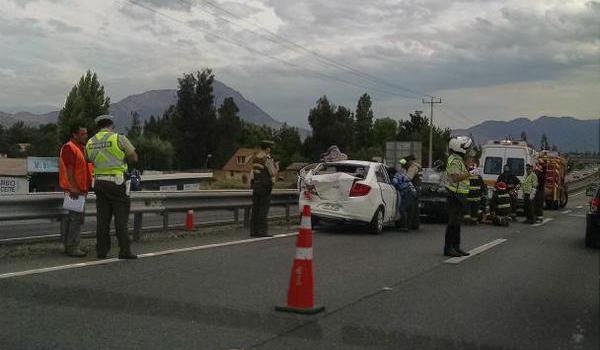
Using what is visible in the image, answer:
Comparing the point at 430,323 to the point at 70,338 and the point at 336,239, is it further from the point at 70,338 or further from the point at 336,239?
the point at 336,239

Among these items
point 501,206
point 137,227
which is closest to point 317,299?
point 137,227

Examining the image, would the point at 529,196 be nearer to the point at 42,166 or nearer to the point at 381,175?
the point at 381,175

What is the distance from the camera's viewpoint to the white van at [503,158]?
2772 centimetres

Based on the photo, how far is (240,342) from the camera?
5645 millimetres

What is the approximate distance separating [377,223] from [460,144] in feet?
12.5

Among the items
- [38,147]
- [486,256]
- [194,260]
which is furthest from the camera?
[38,147]

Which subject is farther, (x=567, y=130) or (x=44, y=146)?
(x=44, y=146)

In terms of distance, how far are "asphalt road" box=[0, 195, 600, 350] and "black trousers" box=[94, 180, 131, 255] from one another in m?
0.49

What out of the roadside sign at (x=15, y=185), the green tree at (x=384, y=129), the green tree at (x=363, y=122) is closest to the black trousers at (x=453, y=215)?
the roadside sign at (x=15, y=185)

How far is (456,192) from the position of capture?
36.2 feet

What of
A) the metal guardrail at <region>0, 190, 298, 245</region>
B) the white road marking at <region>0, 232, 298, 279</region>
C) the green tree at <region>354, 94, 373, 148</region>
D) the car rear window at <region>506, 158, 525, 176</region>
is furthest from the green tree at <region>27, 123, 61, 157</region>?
the white road marking at <region>0, 232, 298, 279</region>

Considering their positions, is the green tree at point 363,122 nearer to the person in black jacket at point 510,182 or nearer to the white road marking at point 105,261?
the person in black jacket at point 510,182

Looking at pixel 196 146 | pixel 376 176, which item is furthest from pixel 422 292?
pixel 196 146

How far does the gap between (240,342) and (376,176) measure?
31.7ft
